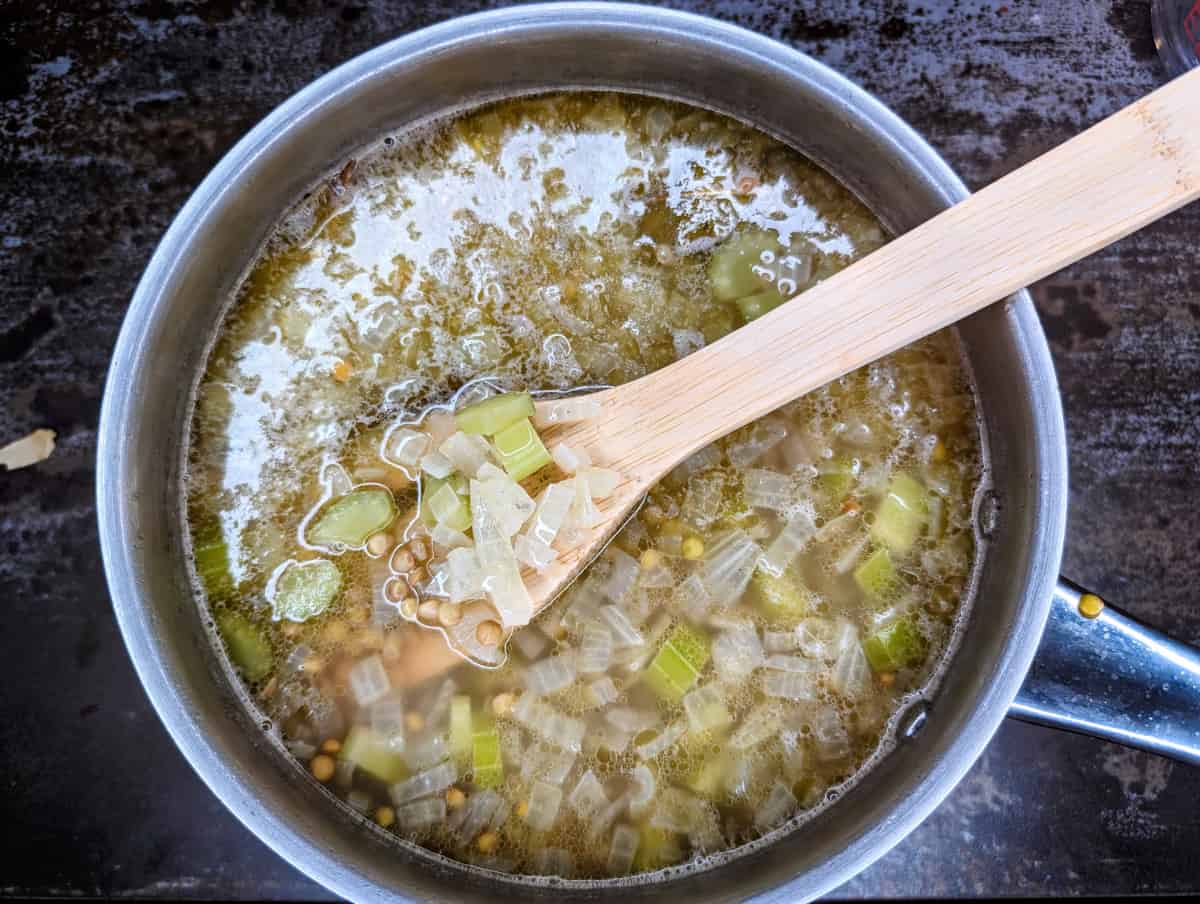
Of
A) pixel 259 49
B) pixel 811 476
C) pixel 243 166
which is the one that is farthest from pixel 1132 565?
pixel 259 49

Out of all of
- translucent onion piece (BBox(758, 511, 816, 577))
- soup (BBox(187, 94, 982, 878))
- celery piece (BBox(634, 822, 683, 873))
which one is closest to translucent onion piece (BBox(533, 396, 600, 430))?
soup (BBox(187, 94, 982, 878))

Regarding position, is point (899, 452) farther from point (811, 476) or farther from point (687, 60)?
point (687, 60)

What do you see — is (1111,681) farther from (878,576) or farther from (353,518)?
(353,518)

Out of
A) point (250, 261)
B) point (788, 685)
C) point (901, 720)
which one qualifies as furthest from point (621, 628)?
point (250, 261)

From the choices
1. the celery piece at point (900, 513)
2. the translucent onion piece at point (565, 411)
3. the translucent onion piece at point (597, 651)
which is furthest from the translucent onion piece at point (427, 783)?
the celery piece at point (900, 513)

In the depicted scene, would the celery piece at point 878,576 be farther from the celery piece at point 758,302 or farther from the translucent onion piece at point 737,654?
the celery piece at point 758,302

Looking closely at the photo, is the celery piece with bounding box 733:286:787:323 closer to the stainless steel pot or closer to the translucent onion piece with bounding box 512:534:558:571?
the stainless steel pot
